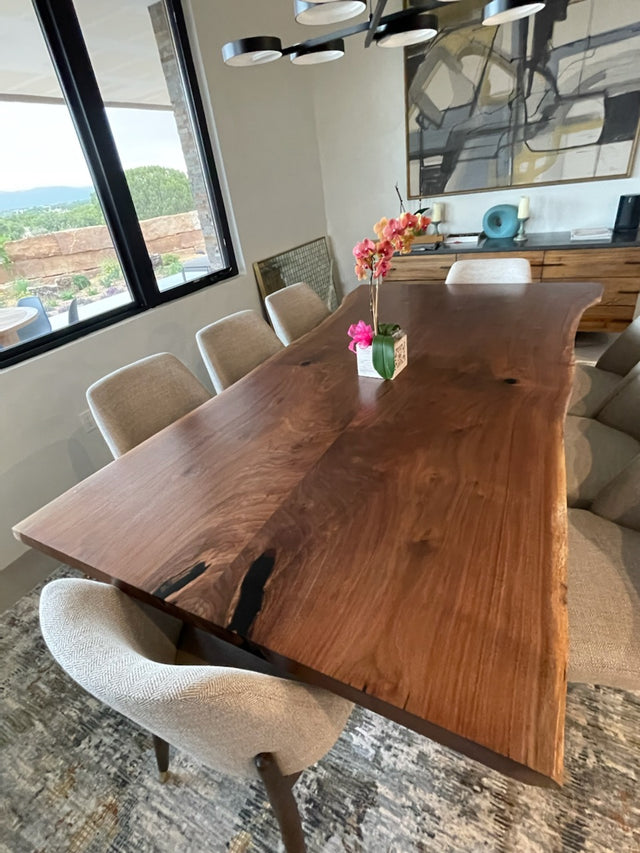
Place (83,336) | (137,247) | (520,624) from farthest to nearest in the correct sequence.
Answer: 1. (137,247)
2. (83,336)
3. (520,624)

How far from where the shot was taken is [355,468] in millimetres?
1034

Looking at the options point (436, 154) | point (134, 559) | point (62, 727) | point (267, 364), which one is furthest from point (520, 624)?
point (436, 154)

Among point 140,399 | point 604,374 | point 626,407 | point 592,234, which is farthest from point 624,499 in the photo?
point 592,234

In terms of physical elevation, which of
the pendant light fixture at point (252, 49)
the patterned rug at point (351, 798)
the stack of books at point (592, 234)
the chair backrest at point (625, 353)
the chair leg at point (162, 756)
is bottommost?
the patterned rug at point (351, 798)

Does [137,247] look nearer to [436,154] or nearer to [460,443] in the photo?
[460,443]

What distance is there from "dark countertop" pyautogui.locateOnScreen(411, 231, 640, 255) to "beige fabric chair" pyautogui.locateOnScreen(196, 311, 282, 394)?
1886 millimetres

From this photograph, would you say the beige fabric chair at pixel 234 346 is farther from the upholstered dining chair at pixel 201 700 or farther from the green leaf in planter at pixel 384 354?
the upholstered dining chair at pixel 201 700

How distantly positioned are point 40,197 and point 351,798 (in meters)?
2.60

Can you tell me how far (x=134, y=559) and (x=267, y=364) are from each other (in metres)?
0.98

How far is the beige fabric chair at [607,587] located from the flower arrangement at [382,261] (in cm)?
71

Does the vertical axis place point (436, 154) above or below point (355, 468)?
above

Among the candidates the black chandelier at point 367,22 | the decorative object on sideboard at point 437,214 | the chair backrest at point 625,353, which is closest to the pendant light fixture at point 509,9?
the black chandelier at point 367,22

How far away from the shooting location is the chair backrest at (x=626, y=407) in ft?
5.04

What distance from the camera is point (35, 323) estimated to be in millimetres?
2068
